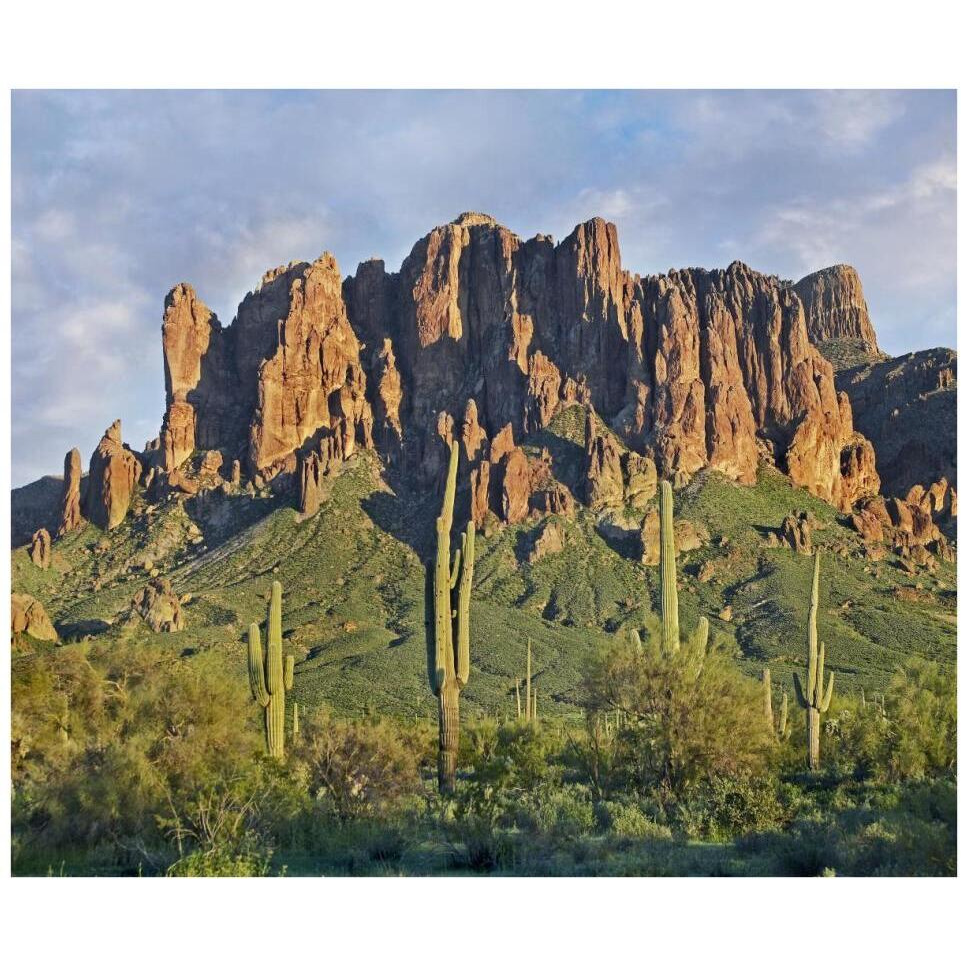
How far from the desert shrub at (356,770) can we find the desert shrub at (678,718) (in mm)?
4432

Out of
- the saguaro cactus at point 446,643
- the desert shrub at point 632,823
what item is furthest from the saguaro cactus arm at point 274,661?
the desert shrub at point 632,823

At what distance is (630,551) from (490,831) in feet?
217

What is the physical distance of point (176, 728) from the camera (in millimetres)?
17625

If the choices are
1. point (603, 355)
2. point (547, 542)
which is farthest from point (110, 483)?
point (603, 355)

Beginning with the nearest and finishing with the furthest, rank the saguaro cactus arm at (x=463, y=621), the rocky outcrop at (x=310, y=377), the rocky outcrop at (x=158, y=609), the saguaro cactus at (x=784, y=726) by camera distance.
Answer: the saguaro cactus arm at (x=463, y=621), the saguaro cactus at (x=784, y=726), the rocky outcrop at (x=158, y=609), the rocky outcrop at (x=310, y=377)

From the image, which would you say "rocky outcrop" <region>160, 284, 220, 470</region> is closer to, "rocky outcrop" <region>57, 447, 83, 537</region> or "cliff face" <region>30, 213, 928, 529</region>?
Result: "cliff face" <region>30, 213, 928, 529</region>

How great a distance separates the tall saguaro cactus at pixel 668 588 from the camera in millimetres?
20016

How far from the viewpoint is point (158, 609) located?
67.4 meters

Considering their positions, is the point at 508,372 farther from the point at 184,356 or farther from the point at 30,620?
the point at 30,620

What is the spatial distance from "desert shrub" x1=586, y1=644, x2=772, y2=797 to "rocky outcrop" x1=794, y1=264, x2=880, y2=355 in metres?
140

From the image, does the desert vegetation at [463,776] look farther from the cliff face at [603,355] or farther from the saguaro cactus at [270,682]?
the cliff face at [603,355]

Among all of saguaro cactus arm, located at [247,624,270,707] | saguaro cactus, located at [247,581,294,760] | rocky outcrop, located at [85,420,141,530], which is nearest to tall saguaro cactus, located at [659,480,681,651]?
saguaro cactus, located at [247,581,294,760]

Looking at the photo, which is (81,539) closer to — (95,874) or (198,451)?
(198,451)

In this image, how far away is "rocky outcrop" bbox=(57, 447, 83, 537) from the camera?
319 ft
